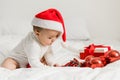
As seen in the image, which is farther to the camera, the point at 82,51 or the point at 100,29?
the point at 100,29

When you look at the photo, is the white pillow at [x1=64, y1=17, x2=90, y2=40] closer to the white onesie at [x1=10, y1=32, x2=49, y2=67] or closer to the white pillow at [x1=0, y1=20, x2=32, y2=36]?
the white pillow at [x1=0, y1=20, x2=32, y2=36]

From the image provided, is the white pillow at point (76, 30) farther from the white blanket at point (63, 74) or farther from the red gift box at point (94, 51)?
the white blanket at point (63, 74)

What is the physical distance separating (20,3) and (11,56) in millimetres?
1232

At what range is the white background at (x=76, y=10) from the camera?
2.64m

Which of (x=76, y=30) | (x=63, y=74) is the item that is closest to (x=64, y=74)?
(x=63, y=74)

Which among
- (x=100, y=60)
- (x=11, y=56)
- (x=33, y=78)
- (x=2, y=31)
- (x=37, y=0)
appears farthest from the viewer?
(x=37, y=0)

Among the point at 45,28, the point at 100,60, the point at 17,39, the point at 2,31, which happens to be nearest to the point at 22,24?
the point at 2,31

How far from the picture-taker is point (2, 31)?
2.43 m

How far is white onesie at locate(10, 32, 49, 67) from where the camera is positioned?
1396 millimetres

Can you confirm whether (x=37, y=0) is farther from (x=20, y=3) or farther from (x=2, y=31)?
(x=2, y=31)

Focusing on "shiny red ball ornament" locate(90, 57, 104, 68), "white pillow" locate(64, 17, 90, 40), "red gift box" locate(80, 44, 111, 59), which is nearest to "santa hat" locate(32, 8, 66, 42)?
"shiny red ball ornament" locate(90, 57, 104, 68)

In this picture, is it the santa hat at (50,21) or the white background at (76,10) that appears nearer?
the santa hat at (50,21)

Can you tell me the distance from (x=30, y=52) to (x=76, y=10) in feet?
4.45

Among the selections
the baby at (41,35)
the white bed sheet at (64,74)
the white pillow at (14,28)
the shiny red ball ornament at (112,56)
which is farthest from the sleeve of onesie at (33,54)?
the white pillow at (14,28)
